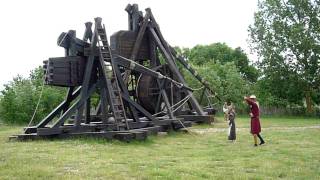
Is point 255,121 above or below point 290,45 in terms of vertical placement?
below

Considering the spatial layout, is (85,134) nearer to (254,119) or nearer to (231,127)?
(231,127)

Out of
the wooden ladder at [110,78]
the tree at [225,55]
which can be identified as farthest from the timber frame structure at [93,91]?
the tree at [225,55]

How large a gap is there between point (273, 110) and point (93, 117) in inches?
1065

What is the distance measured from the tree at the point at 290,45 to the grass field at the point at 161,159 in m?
27.0

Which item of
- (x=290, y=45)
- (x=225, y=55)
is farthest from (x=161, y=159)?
(x=225, y=55)

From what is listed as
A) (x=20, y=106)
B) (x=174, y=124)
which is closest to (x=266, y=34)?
(x=20, y=106)

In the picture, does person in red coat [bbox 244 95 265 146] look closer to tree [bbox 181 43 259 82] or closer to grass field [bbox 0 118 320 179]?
grass field [bbox 0 118 320 179]

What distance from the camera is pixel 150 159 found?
12.2m

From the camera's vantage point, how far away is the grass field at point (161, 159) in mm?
9906

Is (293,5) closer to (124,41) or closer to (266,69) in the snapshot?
(266,69)

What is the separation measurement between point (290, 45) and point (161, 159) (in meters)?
34.1

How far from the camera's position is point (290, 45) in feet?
144

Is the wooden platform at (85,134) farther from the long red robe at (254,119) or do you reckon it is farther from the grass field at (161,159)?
the long red robe at (254,119)

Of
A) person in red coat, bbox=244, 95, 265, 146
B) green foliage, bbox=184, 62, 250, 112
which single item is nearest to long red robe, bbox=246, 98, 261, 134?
person in red coat, bbox=244, 95, 265, 146
